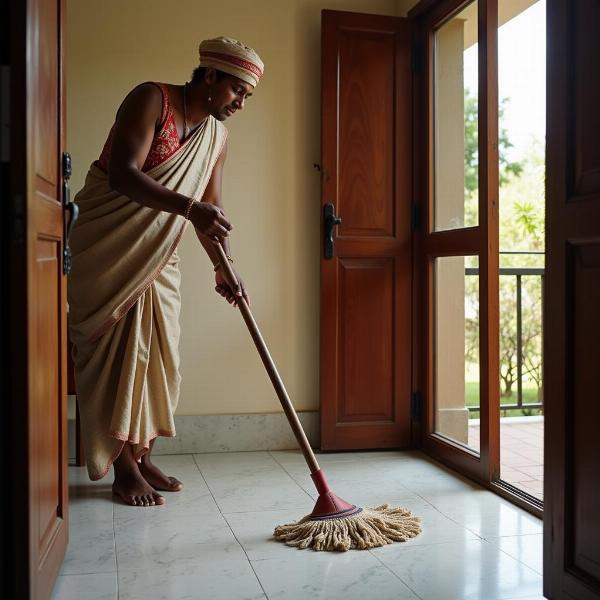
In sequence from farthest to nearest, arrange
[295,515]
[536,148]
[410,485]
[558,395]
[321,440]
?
[536,148], [321,440], [410,485], [295,515], [558,395]

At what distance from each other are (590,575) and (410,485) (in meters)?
1.30

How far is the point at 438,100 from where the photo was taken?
352cm

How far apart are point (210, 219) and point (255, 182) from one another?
1.17 m

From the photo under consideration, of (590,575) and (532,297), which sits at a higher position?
(532,297)

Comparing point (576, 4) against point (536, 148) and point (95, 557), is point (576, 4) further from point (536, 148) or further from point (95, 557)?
point (536, 148)

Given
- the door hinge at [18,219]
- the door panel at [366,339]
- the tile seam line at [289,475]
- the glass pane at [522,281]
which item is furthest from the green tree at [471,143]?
the door hinge at [18,219]

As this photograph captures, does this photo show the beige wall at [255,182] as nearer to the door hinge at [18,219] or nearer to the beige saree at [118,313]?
the beige saree at [118,313]

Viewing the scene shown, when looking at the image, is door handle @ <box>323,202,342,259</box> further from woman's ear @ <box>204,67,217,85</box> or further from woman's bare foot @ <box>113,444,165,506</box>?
woman's bare foot @ <box>113,444,165,506</box>

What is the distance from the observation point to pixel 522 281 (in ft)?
16.9

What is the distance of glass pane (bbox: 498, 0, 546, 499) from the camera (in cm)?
353

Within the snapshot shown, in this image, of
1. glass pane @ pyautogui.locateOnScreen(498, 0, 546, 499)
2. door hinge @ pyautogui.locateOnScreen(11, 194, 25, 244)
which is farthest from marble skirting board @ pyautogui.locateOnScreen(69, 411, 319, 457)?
door hinge @ pyautogui.locateOnScreen(11, 194, 25, 244)

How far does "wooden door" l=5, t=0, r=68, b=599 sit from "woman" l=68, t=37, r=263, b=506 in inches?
28.3

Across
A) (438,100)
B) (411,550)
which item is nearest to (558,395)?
(411,550)

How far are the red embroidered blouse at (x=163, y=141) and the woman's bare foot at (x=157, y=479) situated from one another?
1.13 meters
